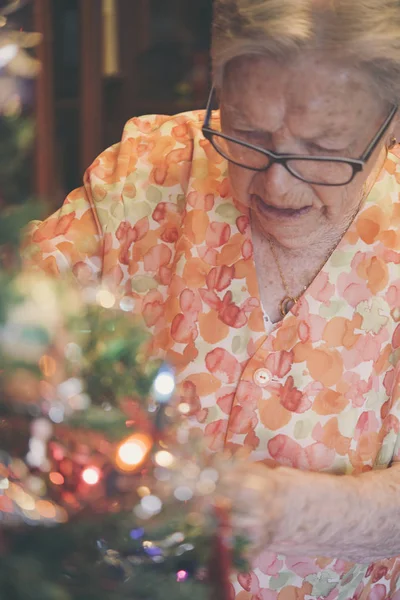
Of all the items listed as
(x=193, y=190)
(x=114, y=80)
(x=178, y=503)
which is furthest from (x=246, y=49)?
(x=114, y=80)

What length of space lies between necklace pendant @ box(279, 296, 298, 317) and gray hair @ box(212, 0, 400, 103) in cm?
39

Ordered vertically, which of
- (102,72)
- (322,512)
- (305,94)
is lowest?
(102,72)

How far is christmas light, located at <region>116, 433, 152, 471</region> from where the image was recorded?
63 cm

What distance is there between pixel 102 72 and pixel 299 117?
2.48m

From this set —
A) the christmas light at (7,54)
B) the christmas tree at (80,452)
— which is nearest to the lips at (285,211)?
the christmas tree at (80,452)

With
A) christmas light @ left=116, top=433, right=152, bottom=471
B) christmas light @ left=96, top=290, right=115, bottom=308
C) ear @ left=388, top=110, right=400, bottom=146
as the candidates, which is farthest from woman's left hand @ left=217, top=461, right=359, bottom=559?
ear @ left=388, top=110, right=400, bottom=146

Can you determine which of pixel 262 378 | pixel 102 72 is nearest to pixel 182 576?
pixel 262 378

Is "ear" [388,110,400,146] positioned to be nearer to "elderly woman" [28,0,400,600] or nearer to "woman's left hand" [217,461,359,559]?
"elderly woman" [28,0,400,600]

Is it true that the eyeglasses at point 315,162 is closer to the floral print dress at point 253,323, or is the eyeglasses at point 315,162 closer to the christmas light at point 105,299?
the floral print dress at point 253,323

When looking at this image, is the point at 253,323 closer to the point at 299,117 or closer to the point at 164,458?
the point at 299,117

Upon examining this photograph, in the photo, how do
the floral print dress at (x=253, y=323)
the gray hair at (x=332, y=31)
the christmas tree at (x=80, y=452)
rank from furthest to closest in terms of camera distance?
the floral print dress at (x=253, y=323) → the gray hair at (x=332, y=31) → the christmas tree at (x=80, y=452)

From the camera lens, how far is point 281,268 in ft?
4.22

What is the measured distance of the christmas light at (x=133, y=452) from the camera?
0.63 m

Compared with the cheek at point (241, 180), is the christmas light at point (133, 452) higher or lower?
higher
